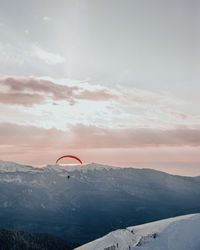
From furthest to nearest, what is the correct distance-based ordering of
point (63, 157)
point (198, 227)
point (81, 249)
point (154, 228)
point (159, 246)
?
point (63, 157), point (81, 249), point (154, 228), point (198, 227), point (159, 246)

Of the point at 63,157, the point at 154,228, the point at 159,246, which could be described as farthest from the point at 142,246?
the point at 63,157

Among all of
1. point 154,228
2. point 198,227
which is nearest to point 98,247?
point 154,228

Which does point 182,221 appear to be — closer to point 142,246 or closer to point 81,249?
point 142,246

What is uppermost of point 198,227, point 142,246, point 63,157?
point 63,157

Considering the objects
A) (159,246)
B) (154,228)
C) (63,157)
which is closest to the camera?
(159,246)

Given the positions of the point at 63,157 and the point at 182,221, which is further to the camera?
the point at 63,157

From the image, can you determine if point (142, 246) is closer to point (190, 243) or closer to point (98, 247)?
point (190, 243)

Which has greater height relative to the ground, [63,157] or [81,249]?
[63,157]
